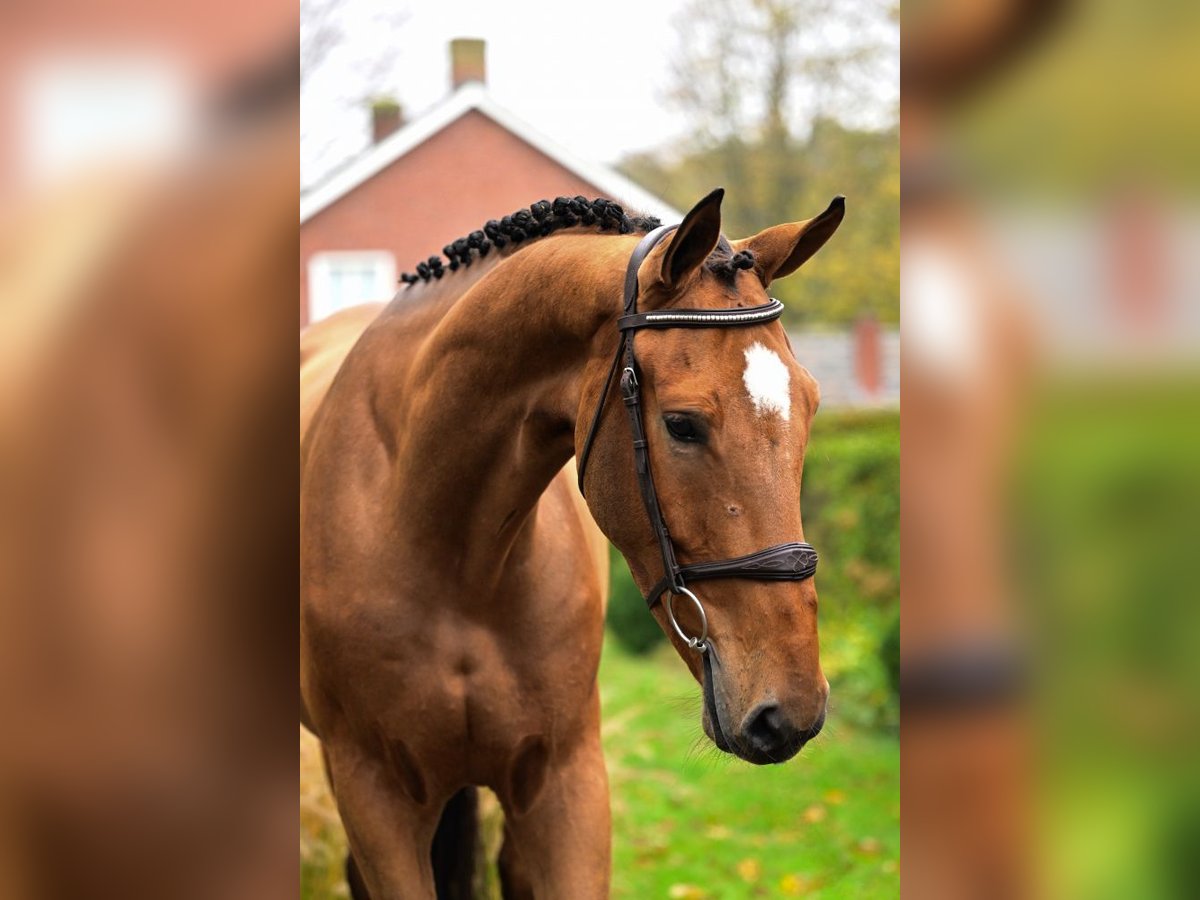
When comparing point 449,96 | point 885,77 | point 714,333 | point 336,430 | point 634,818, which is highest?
point 885,77

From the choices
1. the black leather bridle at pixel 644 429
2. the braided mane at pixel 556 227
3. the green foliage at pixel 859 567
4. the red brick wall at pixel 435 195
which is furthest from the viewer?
the red brick wall at pixel 435 195

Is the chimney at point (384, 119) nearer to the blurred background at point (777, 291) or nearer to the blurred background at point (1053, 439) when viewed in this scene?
the blurred background at point (777, 291)

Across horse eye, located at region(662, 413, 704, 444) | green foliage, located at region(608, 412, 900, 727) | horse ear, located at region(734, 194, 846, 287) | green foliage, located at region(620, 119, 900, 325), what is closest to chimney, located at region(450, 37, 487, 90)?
green foliage, located at region(620, 119, 900, 325)

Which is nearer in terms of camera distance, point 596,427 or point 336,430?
point 596,427

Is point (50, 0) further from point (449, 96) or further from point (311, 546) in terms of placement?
point (449, 96)

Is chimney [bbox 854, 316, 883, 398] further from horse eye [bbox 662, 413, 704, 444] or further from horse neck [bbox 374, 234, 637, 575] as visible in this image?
horse eye [bbox 662, 413, 704, 444]

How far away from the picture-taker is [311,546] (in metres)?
2.92

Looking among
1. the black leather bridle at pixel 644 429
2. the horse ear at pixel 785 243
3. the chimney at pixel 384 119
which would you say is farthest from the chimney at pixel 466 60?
the black leather bridle at pixel 644 429

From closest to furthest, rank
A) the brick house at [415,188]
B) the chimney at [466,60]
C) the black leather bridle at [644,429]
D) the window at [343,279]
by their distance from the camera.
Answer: the black leather bridle at [644,429] → the brick house at [415,188] → the window at [343,279] → the chimney at [466,60]

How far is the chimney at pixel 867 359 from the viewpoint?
76.1ft

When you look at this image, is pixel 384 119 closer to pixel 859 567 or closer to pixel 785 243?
pixel 859 567

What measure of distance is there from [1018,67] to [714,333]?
1.48 m

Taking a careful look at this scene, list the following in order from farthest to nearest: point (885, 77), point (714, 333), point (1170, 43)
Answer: point (885, 77), point (714, 333), point (1170, 43)

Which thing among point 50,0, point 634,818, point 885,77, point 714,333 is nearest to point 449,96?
point 634,818
